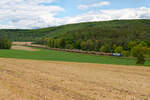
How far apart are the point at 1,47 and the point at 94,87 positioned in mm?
89886

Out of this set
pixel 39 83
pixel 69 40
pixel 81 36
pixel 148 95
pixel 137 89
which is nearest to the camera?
pixel 148 95

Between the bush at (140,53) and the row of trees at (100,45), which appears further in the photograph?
the row of trees at (100,45)

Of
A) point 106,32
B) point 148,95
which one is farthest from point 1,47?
point 148,95

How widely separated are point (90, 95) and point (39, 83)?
19.0 ft

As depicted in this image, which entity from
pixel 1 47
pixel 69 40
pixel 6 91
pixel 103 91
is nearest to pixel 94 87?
pixel 103 91

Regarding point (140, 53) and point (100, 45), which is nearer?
point (140, 53)

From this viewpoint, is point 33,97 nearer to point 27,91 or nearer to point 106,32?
point 27,91

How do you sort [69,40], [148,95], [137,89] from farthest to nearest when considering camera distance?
1. [69,40]
2. [137,89]
3. [148,95]

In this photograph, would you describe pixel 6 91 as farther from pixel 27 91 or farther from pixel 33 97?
pixel 33 97

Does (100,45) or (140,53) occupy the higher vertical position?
(100,45)

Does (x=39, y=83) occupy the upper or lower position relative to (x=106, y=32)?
lower

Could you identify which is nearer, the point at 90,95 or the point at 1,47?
the point at 90,95

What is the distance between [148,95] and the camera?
48.6 ft

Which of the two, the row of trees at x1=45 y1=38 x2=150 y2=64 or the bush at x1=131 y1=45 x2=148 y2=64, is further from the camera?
the row of trees at x1=45 y1=38 x2=150 y2=64
